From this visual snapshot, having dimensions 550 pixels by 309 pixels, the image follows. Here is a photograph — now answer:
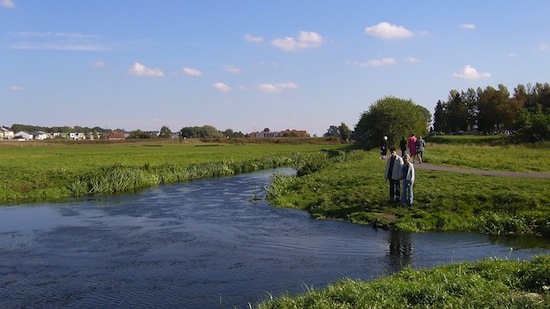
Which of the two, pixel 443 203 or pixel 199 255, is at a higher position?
pixel 443 203

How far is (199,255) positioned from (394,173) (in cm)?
894

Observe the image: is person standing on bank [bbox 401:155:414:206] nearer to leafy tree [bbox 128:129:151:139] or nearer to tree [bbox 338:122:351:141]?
tree [bbox 338:122:351:141]

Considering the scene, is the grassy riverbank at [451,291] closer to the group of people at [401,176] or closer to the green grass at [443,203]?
the green grass at [443,203]

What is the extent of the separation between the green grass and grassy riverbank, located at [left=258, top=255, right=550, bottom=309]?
7052mm

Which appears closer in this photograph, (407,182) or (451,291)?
(451,291)

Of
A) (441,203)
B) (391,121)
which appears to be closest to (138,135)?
(391,121)

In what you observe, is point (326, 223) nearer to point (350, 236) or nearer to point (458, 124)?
point (350, 236)

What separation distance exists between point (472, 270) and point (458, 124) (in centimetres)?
11790

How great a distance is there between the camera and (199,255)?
1588cm

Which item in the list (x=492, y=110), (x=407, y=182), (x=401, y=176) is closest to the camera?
(x=407, y=182)

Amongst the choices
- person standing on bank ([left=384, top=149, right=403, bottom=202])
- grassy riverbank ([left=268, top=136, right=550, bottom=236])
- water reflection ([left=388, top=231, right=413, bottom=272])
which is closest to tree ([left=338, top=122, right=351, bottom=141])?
grassy riverbank ([left=268, top=136, right=550, bottom=236])

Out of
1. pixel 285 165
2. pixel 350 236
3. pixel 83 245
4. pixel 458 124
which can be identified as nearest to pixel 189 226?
pixel 83 245

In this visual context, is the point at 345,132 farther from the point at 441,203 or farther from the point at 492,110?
the point at 441,203

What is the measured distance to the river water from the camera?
39.7 ft
